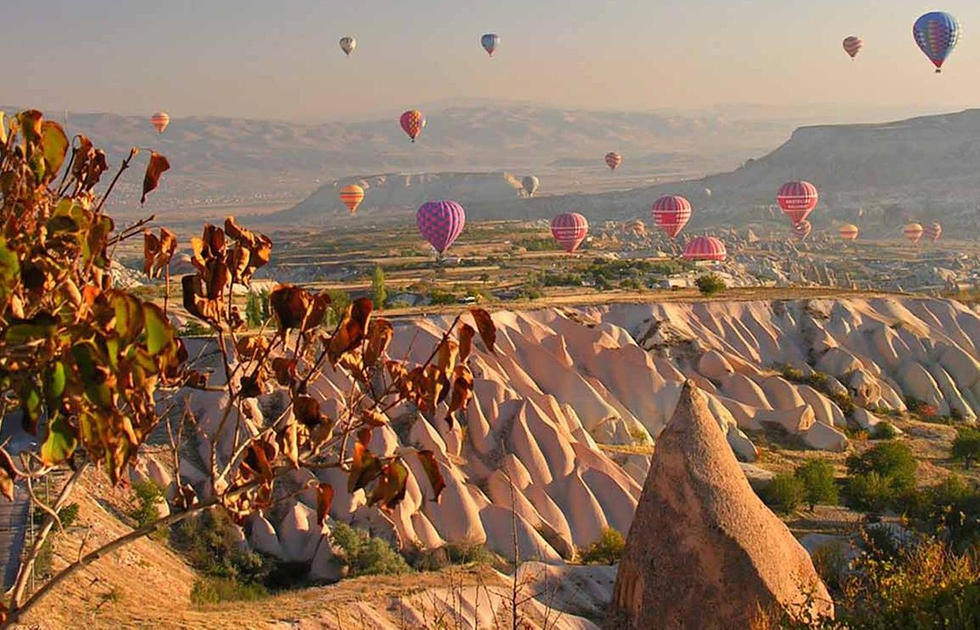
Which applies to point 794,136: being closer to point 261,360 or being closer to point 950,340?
point 950,340

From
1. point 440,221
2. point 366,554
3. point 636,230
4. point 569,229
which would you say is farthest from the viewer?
point 636,230

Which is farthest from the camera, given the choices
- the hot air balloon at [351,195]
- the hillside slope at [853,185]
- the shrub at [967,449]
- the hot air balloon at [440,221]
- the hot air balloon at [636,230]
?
the hillside slope at [853,185]

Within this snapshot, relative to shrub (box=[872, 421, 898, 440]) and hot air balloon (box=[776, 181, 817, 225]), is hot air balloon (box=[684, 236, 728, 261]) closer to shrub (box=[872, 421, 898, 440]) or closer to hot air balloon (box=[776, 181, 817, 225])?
hot air balloon (box=[776, 181, 817, 225])

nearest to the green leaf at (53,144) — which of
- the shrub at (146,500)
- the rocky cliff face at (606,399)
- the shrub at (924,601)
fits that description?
the shrub at (924,601)

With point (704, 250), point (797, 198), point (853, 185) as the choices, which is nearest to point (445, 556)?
point (704, 250)

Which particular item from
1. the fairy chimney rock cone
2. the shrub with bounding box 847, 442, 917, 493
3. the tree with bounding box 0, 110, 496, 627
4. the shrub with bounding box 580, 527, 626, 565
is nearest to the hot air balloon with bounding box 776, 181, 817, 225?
the shrub with bounding box 847, 442, 917, 493

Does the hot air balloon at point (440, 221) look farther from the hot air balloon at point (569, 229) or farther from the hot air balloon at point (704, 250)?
the hot air balloon at point (704, 250)

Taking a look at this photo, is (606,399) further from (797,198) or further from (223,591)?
(797,198)
